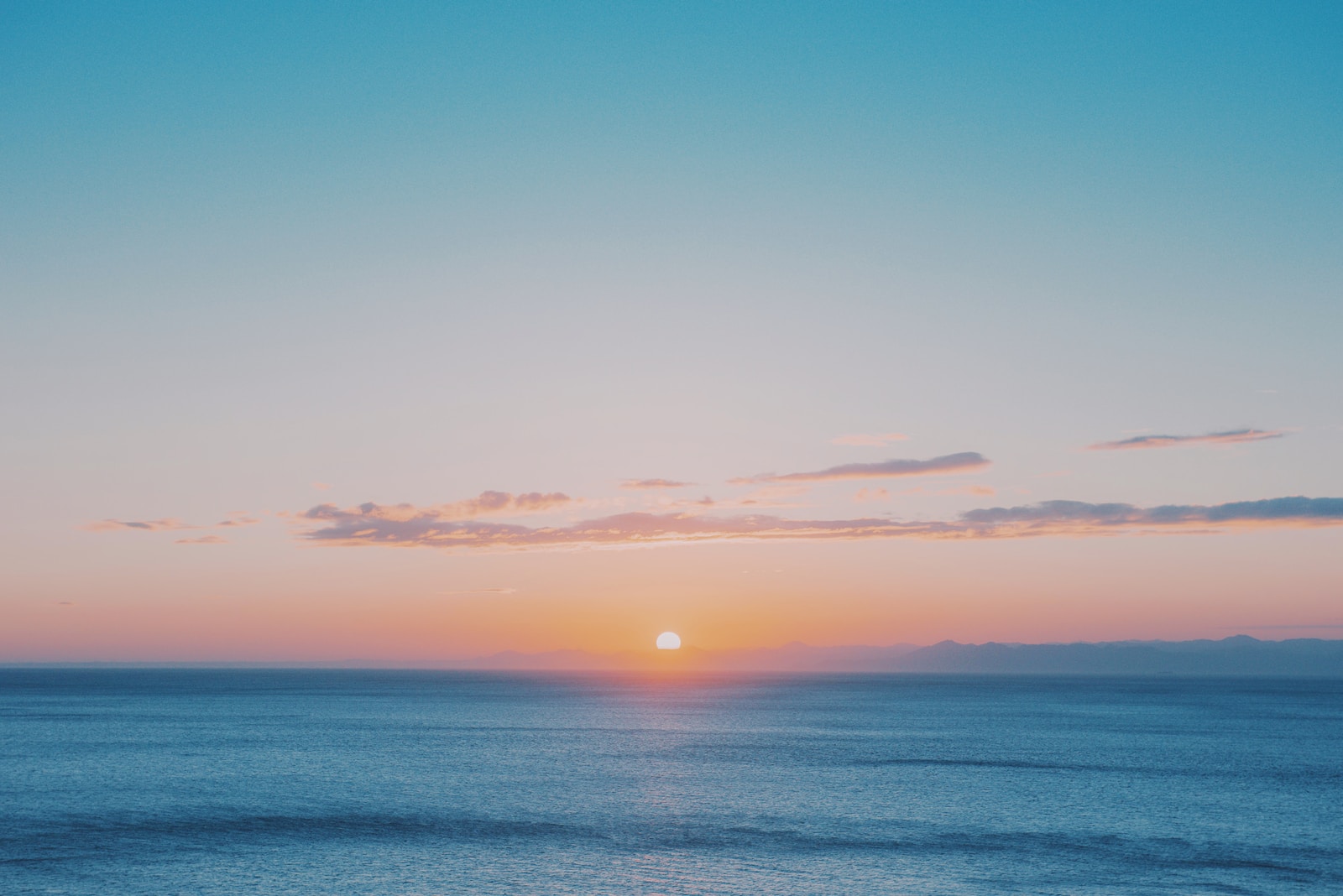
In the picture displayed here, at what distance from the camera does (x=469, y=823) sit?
57.7 meters

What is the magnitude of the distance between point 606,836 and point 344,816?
1586 cm

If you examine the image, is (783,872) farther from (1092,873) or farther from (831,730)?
(831,730)

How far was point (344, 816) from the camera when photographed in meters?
59.7

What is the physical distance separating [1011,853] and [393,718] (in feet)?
348

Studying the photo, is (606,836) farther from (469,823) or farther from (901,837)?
(901,837)

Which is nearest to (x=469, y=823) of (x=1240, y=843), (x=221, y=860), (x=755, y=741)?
(x=221, y=860)

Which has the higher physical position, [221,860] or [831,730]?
[221,860]

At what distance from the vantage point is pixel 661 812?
6125 cm

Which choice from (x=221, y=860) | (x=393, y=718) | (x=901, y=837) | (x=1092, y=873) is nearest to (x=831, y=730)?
(x=393, y=718)

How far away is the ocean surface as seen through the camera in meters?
45.4

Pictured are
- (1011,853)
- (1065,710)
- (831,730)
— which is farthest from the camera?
(1065,710)

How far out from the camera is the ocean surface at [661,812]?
45.4 metres

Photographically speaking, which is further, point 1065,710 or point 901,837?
point 1065,710

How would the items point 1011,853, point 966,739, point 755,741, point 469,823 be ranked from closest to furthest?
1. point 1011,853
2. point 469,823
3. point 755,741
4. point 966,739
